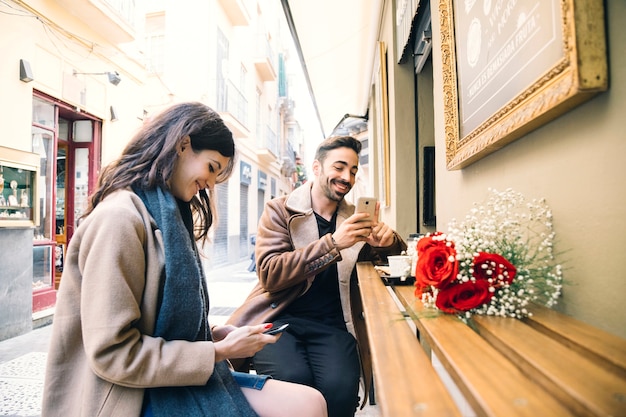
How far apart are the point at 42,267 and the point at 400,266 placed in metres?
5.53

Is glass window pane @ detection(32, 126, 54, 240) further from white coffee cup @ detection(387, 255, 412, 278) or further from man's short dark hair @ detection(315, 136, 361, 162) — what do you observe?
white coffee cup @ detection(387, 255, 412, 278)

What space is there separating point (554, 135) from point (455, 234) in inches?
15.8

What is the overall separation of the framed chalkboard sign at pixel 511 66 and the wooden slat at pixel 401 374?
2.12 ft

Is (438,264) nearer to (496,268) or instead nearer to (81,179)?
(496,268)

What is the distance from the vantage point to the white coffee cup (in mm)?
1678

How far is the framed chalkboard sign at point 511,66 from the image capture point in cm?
78

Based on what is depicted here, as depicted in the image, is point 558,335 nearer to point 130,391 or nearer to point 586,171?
point 586,171

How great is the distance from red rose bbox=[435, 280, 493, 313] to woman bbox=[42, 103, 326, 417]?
62 centimetres

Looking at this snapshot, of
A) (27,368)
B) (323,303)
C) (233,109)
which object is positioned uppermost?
(233,109)

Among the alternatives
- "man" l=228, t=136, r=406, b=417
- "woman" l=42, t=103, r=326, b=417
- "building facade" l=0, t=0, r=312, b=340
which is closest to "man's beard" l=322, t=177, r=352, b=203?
"man" l=228, t=136, r=406, b=417

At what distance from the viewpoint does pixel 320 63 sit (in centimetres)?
656

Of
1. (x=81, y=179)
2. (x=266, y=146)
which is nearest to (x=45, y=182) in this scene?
(x=81, y=179)

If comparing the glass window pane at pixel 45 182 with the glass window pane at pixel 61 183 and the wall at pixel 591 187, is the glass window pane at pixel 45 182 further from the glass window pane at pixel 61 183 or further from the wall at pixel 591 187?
the wall at pixel 591 187

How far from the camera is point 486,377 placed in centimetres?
63
